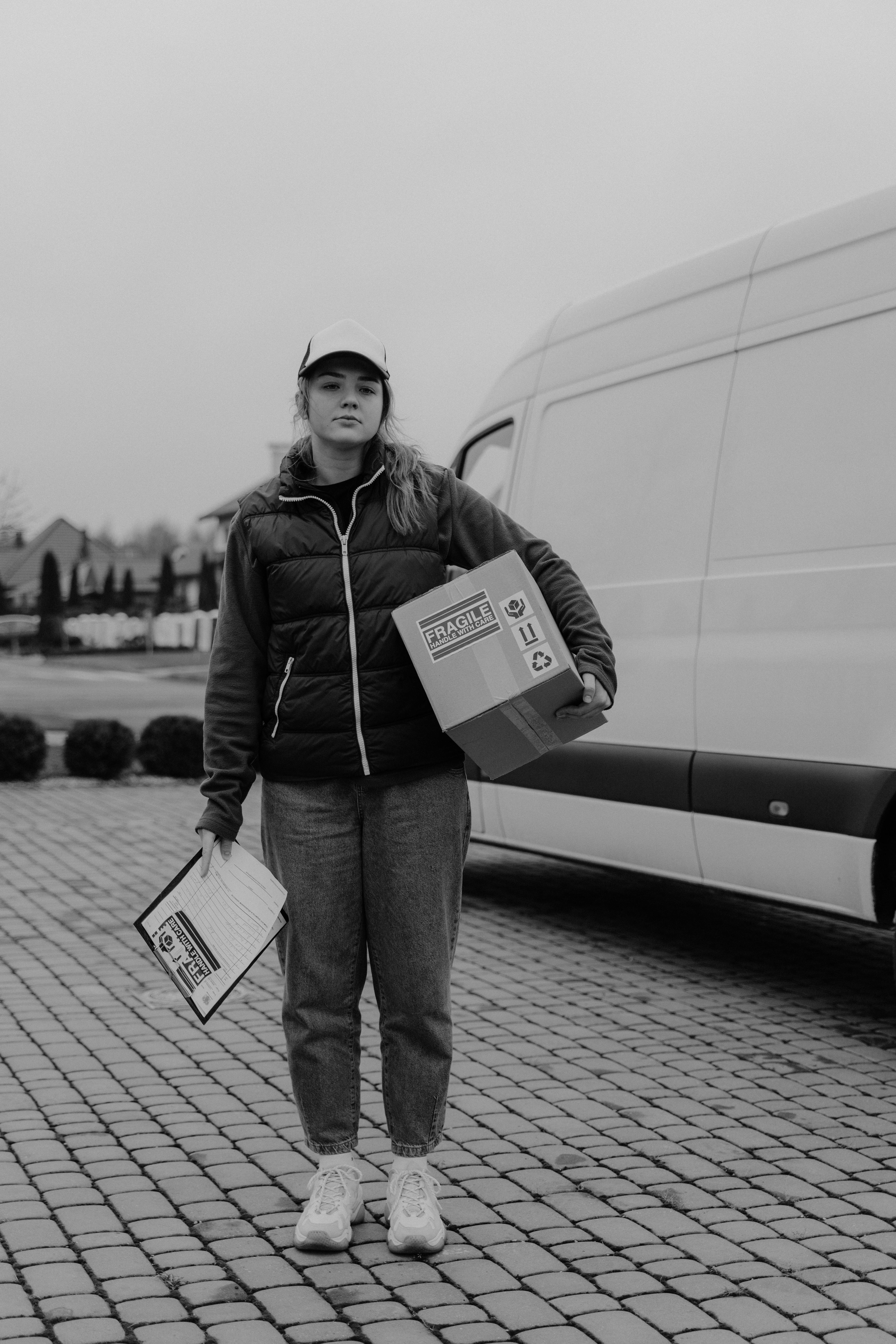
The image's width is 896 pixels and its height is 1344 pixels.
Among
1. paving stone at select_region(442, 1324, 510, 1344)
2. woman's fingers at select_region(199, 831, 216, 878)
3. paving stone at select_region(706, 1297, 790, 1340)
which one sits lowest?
paving stone at select_region(442, 1324, 510, 1344)

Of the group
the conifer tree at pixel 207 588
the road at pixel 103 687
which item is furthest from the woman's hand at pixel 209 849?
the conifer tree at pixel 207 588

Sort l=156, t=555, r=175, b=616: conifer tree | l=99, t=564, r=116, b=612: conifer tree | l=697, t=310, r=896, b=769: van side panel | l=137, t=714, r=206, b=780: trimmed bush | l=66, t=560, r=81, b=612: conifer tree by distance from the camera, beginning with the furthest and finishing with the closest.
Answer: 1. l=99, t=564, r=116, b=612: conifer tree
2. l=156, t=555, r=175, b=616: conifer tree
3. l=66, t=560, r=81, b=612: conifer tree
4. l=137, t=714, r=206, b=780: trimmed bush
5. l=697, t=310, r=896, b=769: van side panel

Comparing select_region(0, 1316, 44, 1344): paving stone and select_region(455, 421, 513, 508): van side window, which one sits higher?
select_region(455, 421, 513, 508): van side window

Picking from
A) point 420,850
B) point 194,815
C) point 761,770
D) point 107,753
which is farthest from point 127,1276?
point 107,753

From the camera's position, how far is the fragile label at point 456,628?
3.30m

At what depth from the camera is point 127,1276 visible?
10.8ft

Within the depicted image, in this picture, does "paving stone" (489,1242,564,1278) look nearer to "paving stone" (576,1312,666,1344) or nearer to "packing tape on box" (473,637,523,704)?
"paving stone" (576,1312,666,1344)

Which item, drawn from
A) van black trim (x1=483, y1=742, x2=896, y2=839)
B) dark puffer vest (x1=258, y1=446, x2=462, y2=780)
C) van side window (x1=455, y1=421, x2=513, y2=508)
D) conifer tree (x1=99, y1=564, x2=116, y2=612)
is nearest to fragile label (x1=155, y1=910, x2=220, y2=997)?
dark puffer vest (x1=258, y1=446, x2=462, y2=780)

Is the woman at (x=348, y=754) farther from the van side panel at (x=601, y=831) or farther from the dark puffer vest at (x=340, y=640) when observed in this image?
the van side panel at (x=601, y=831)

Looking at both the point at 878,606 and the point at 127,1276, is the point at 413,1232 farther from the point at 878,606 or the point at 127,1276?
the point at 878,606

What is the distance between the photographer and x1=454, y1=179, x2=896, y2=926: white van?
507 centimetres

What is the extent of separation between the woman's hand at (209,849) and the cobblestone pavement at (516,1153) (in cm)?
84

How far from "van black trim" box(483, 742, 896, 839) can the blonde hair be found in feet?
5.98

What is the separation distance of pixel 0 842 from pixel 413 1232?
7.38 m
